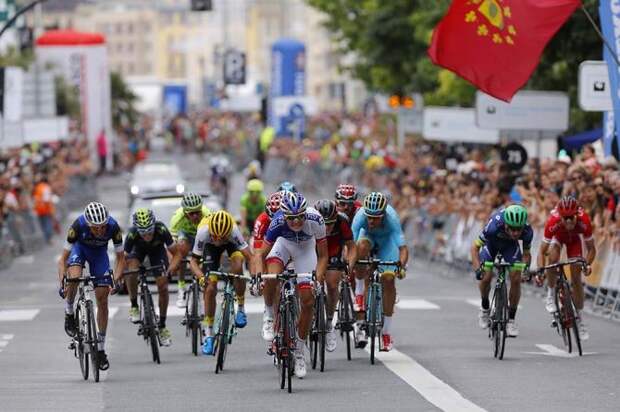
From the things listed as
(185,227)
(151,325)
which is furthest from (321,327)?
(185,227)

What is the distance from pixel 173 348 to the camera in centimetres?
2180

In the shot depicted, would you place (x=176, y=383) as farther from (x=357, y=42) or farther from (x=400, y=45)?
(x=357, y=42)

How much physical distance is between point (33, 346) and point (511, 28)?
7346 mm

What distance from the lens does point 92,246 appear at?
18.8 meters

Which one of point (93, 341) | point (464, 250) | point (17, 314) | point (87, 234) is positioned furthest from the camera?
point (464, 250)

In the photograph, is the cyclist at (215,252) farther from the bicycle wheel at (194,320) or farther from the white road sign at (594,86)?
the white road sign at (594,86)

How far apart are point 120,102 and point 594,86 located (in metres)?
83.5

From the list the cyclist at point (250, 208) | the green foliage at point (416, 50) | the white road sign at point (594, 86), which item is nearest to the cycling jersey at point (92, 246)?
the cyclist at point (250, 208)

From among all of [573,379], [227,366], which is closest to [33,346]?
[227,366]

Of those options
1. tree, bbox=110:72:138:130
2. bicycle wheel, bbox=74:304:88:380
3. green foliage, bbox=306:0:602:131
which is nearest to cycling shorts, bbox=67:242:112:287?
bicycle wheel, bbox=74:304:88:380

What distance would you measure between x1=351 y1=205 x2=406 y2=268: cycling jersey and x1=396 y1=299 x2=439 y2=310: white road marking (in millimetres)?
7709

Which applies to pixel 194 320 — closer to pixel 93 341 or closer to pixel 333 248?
pixel 333 248

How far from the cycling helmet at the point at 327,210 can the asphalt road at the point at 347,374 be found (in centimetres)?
137

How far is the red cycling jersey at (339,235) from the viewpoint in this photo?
63.4ft
